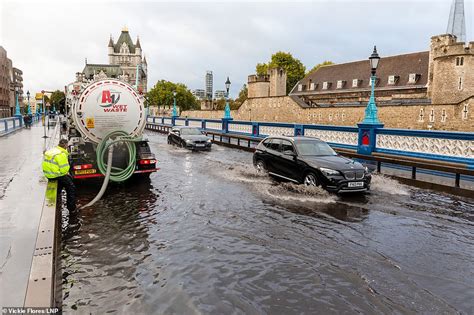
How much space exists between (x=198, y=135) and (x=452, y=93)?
41499 mm

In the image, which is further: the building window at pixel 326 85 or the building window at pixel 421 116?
the building window at pixel 326 85

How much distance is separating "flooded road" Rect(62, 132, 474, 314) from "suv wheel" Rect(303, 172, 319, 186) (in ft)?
1.33

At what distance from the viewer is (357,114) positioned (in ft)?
159

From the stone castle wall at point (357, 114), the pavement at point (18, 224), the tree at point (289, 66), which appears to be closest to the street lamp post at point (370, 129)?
the pavement at point (18, 224)

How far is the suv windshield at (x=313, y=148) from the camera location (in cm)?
1166

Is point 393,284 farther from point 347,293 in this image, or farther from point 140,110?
point 140,110

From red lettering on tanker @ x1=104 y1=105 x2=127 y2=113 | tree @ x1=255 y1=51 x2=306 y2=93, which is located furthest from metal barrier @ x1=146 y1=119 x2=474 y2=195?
tree @ x1=255 y1=51 x2=306 y2=93

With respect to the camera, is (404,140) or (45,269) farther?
(404,140)

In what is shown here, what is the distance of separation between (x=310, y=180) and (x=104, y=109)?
6.53m

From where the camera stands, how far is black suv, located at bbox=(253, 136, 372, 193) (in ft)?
33.5

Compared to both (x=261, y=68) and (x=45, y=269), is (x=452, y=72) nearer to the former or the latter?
(x=261, y=68)

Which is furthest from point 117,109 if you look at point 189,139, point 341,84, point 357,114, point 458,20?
point 458,20

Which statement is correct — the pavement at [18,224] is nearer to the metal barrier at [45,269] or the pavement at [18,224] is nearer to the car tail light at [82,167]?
the metal barrier at [45,269]

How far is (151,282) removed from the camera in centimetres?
505
